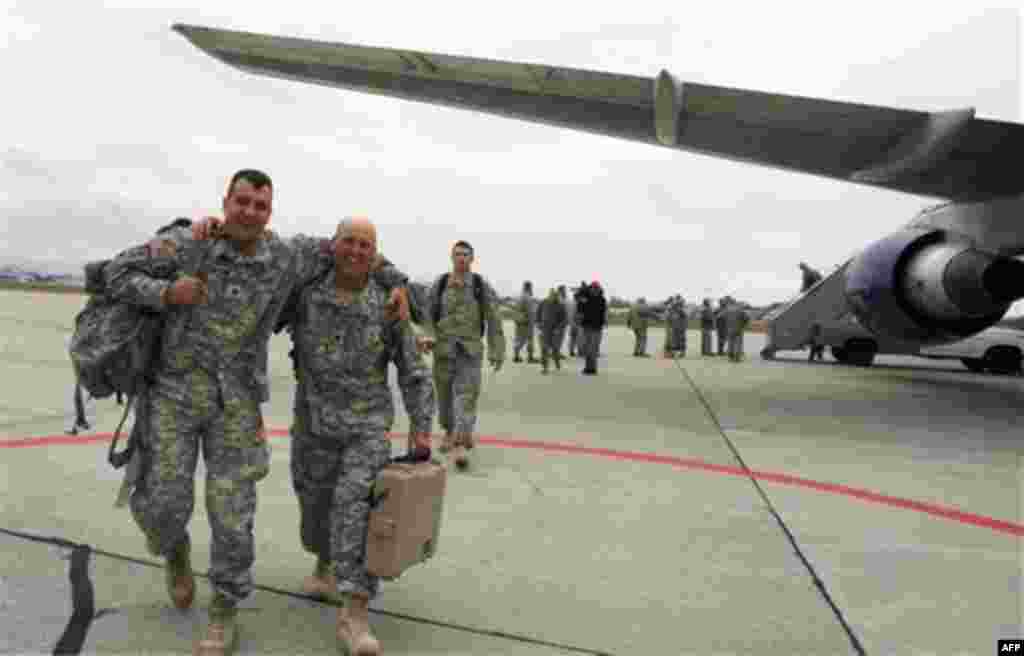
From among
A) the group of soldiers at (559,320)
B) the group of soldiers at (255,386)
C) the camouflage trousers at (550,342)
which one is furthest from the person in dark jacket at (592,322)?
the group of soldiers at (255,386)

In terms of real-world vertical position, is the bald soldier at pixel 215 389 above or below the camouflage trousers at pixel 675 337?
above

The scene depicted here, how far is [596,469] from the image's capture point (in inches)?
242

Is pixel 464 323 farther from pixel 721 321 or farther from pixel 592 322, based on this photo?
pixel 721 321

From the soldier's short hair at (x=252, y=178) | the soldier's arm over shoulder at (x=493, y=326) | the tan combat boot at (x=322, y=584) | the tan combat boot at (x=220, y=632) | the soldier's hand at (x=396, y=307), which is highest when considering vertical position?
the soldier's short hair at (x=252, y=178)

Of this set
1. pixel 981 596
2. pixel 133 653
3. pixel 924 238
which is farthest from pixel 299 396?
pixel 924 238

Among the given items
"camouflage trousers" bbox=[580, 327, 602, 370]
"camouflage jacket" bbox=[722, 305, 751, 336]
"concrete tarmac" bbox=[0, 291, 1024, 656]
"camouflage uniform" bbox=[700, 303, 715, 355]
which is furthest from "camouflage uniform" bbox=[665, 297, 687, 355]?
"concrete tarmac" bbox=[0, 291, 1024, 656]

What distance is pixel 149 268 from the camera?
9.47ft

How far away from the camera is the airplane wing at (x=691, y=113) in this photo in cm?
818

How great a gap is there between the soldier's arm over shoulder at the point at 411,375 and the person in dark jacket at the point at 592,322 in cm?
1123

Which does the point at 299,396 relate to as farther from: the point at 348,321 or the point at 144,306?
the point at 144,306

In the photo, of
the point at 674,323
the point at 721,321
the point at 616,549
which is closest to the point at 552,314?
the point at 674,323

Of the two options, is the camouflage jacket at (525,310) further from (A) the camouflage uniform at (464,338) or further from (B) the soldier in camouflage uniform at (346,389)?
(B) the soldier in camouflage uniform at (346,389)

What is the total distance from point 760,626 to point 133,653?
2.37 m

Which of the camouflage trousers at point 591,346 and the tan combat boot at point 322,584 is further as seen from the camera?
the camouflage trousers at point 591,346
